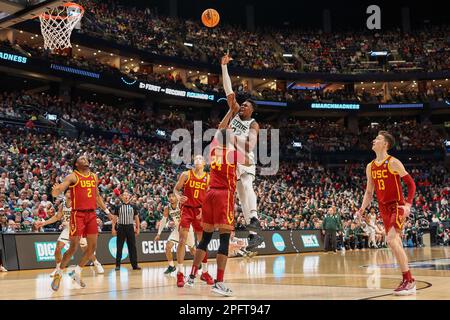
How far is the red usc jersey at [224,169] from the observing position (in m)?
8.48

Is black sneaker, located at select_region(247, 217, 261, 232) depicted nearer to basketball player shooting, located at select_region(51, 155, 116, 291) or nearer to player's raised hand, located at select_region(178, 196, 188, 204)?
player's raised hand, located at select_region(178, 196, 188, 204)

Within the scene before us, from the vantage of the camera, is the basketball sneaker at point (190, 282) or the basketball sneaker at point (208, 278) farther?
the basketball sneaker at point (208, 278)

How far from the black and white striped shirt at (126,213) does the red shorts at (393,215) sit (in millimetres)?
8437

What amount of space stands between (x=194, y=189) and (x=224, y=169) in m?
2.59

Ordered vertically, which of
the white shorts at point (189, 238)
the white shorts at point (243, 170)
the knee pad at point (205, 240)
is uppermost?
the white shorts at point (243, 170)

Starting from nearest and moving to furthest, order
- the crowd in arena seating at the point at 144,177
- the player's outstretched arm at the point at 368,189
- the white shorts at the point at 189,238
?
the player's outstretched arm at the point at 368,189 → the white shorts at the point at 189,238 → the crowd in arena seating at the point at 144,177

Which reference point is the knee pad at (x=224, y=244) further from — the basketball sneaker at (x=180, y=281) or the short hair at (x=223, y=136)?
the basketball sneaker at (x=180, y=281)

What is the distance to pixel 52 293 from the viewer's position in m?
9.00

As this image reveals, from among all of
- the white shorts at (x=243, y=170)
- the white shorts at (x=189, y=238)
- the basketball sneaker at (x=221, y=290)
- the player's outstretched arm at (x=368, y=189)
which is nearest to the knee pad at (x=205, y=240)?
the basketball sneaker at (x=221, y=290)

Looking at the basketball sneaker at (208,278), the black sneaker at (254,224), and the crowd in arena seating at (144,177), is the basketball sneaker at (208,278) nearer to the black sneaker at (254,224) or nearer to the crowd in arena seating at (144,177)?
the black sneaker at (254,224)

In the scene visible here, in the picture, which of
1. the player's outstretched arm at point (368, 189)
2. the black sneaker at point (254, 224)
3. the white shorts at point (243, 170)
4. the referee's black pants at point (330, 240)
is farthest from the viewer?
the referee's black pants at point (330, 240)

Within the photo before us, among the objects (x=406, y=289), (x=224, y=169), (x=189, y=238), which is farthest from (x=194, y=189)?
(x=406, y=289)

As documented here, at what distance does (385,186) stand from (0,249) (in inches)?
422

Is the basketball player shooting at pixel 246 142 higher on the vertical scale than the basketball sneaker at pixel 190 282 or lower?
higher
